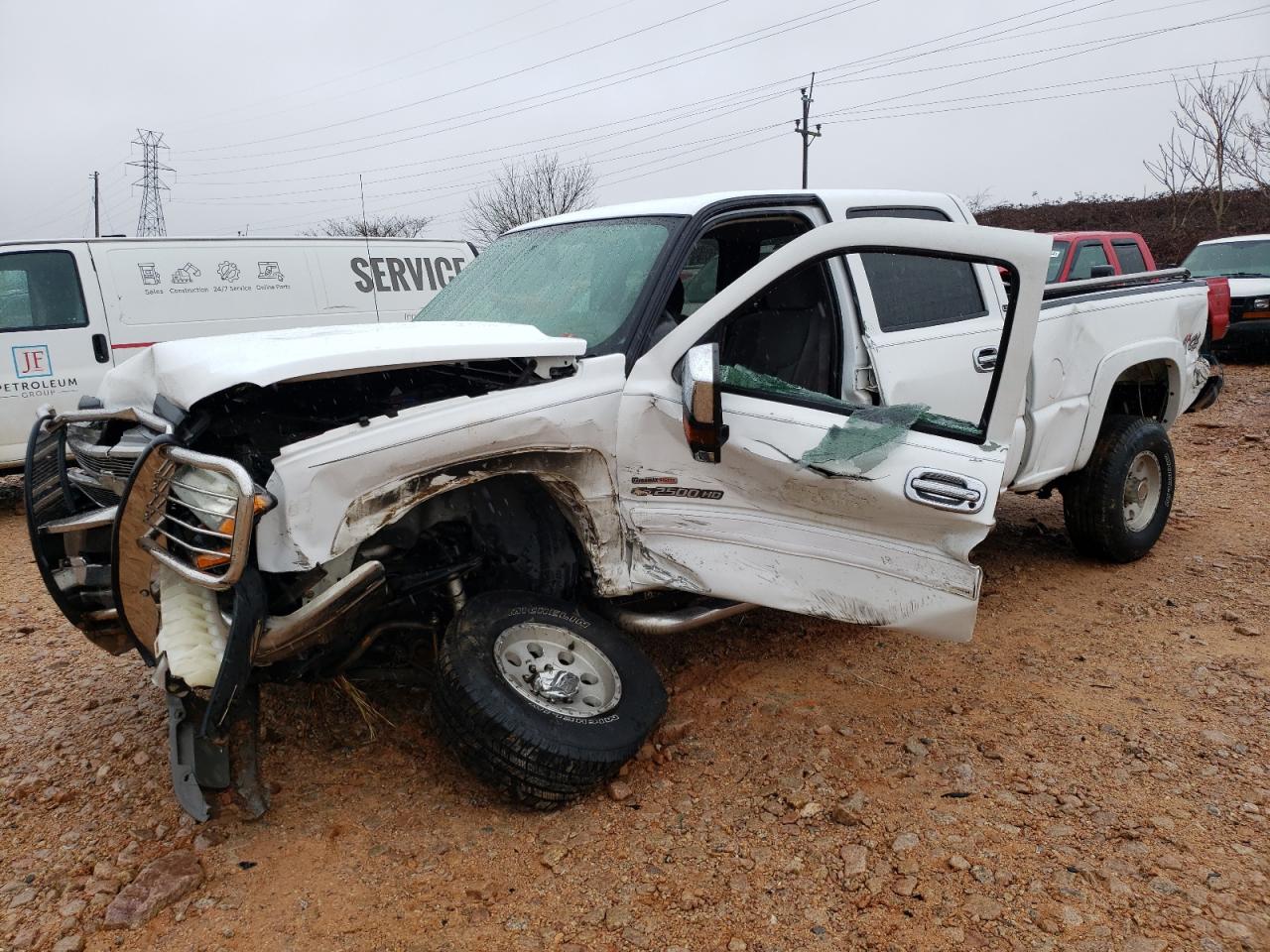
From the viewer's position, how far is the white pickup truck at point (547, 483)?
260 centimetres

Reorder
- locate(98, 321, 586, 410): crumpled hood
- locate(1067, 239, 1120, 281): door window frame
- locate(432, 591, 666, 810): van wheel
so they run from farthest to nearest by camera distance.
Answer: locate(1067, 239, 1120, 281): door window frame → locate(432, 591, 666, 810): van wheel → locate(98, 321, 586, 410): crumpled hood

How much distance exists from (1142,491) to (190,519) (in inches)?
193

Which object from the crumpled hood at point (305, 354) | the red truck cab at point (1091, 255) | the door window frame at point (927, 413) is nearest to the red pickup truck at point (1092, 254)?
the red truck cab at point (1091, 255)

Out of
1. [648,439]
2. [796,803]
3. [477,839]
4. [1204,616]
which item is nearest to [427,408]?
[648,439]

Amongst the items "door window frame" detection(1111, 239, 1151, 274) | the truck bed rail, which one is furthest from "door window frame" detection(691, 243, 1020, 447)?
"door window frame" detection(1111, 239, 1151, 274)

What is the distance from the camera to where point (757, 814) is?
115 inches

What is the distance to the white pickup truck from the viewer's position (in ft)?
8.54

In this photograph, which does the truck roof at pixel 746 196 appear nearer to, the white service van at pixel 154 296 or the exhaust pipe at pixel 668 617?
the exhaust pipe at pixel 668 617

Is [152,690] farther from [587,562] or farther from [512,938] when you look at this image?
[512,938]

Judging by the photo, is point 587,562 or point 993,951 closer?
point 993,951

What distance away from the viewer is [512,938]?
2426 mm

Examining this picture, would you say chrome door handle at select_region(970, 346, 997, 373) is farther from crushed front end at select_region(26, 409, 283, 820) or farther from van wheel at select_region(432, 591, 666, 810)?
crushed front end at select_region(26, 409, 283, 820)

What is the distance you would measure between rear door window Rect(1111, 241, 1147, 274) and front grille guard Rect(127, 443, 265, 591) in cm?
1202

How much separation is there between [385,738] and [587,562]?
3.24 feet
